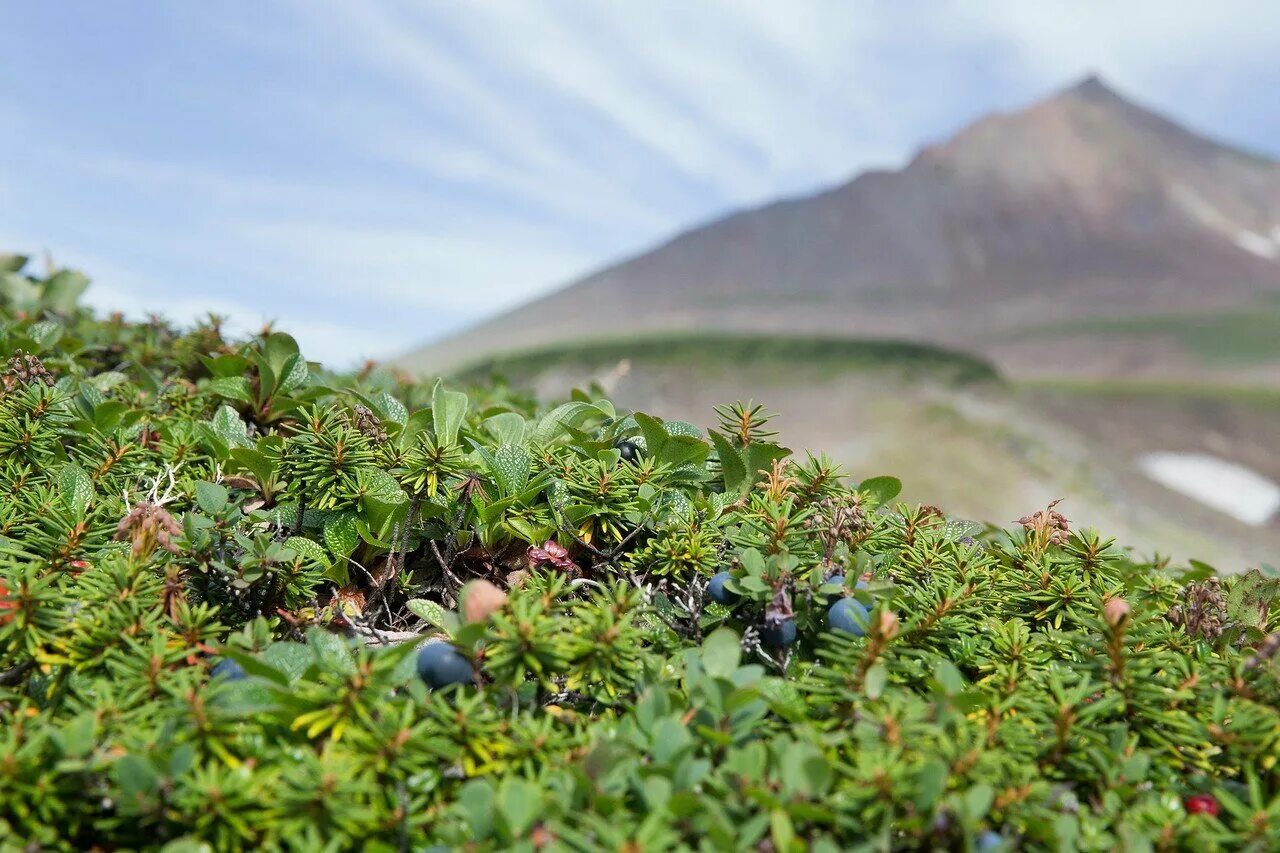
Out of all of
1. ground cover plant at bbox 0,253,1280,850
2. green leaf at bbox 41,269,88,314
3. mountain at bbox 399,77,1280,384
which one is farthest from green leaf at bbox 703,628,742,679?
mountain at bbox 399,77,1280,384

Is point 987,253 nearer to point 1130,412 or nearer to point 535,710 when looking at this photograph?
point 1130,412

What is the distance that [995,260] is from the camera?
12836 millimetres

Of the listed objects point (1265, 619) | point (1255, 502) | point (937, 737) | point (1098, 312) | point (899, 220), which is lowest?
point (937, 737)

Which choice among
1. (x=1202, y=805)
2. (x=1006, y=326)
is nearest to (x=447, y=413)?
(x=1202, y=805)

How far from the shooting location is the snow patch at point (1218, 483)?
7.70 m

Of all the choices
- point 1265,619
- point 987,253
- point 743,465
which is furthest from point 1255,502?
point 743,465

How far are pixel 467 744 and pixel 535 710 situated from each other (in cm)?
15

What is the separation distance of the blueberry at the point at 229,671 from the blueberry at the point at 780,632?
733mm

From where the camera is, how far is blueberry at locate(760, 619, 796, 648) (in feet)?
4.40

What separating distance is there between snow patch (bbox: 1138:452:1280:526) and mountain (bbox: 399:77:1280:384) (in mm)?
2723

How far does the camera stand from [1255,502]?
7809 mm

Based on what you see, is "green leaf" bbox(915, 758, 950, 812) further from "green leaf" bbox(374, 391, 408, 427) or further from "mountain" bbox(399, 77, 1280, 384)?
"mountain" bbox(399, 77, 1280, 384)

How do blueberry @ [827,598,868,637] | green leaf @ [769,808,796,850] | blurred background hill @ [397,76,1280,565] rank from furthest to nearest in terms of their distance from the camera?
blurred background hill @ [397,76,1280,565]
blueberry @ [827,598,868,637]
green leaf @ [769,808,796,850]

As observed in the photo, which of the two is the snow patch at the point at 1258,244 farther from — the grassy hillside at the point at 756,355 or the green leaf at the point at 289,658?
the green leaf at the point at 289,658
